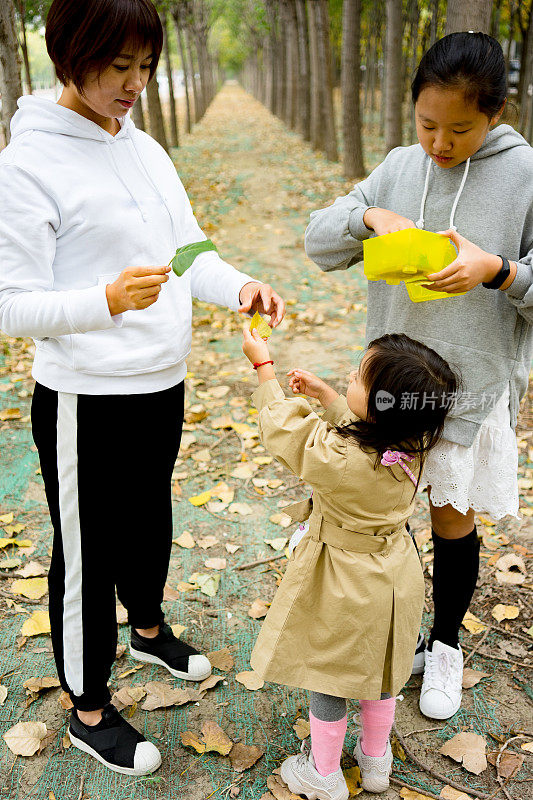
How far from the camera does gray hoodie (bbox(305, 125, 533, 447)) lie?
6.01 ft

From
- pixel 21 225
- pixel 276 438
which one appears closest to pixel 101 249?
pixel 21 225

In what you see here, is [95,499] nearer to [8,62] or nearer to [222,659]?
[222,659]

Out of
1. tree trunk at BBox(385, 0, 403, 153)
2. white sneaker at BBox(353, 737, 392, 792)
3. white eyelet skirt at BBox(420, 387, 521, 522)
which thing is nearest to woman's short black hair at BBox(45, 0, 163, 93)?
white eyelet skirt at BBox(420, 387, 521, 522)

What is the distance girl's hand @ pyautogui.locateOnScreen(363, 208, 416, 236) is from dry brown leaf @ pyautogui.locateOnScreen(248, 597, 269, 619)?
1666 mm

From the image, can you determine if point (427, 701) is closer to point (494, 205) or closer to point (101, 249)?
point (494, 205)

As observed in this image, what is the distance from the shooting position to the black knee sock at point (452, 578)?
7.27 ft

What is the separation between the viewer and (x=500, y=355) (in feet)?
6.35

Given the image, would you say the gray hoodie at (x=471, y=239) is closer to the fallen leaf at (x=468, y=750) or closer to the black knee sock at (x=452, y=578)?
the black knee sock at (x=452, y=578)

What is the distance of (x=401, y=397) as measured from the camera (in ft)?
5.24

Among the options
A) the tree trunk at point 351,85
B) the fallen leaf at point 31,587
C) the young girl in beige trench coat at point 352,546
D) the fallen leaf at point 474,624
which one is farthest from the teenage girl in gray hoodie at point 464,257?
the tree trunk at point 351,85

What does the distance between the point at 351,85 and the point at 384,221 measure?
10.7 m

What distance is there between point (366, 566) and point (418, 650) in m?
0.95

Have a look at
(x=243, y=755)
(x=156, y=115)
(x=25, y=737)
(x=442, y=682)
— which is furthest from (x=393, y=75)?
(x=25, y=737)

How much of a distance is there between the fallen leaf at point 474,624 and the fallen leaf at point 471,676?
21 cm
